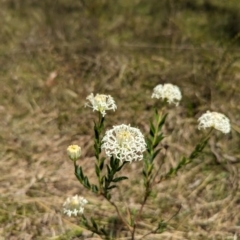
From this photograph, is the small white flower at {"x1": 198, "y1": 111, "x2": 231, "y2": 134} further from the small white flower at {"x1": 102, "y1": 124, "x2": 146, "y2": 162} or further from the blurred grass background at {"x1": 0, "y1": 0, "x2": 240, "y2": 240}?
the blurred grass background at {"x1": 0, "y1": 0, "x2": 240, "y2": 240}

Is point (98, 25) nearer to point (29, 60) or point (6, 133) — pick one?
point (29, 60)

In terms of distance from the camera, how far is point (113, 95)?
2.73m

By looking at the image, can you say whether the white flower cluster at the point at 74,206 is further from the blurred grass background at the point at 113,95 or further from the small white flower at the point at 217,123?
the small white flower at the point at 217,123

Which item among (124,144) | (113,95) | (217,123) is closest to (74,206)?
(124,144)

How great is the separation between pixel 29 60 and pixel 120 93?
642 mm

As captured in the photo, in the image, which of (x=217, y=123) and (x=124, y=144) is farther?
(x=217, y=123)

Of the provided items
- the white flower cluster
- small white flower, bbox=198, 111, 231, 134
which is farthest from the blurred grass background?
small white flower, bbox=198, 111, 231, 134

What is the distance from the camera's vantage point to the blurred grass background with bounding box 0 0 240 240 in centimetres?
209

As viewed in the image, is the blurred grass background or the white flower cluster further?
the blurred grass background

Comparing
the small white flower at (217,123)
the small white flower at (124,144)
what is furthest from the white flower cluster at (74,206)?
the small white flower at (217,123)

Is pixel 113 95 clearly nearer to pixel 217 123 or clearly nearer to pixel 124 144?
pixel 217 123

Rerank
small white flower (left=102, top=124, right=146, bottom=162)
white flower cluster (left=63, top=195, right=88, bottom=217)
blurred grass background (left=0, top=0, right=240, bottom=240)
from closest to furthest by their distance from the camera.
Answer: small white flower (left=102, top=124, right=146, bottom=162) → white flower cluster (left=63, top=195, right=88, bottom=217) → blurred grass background (left=0, top=0, right=240, bottom=240)

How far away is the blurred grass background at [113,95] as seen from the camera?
2.09 metres

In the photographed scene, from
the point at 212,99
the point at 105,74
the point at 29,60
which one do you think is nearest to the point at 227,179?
the point at 212,99
